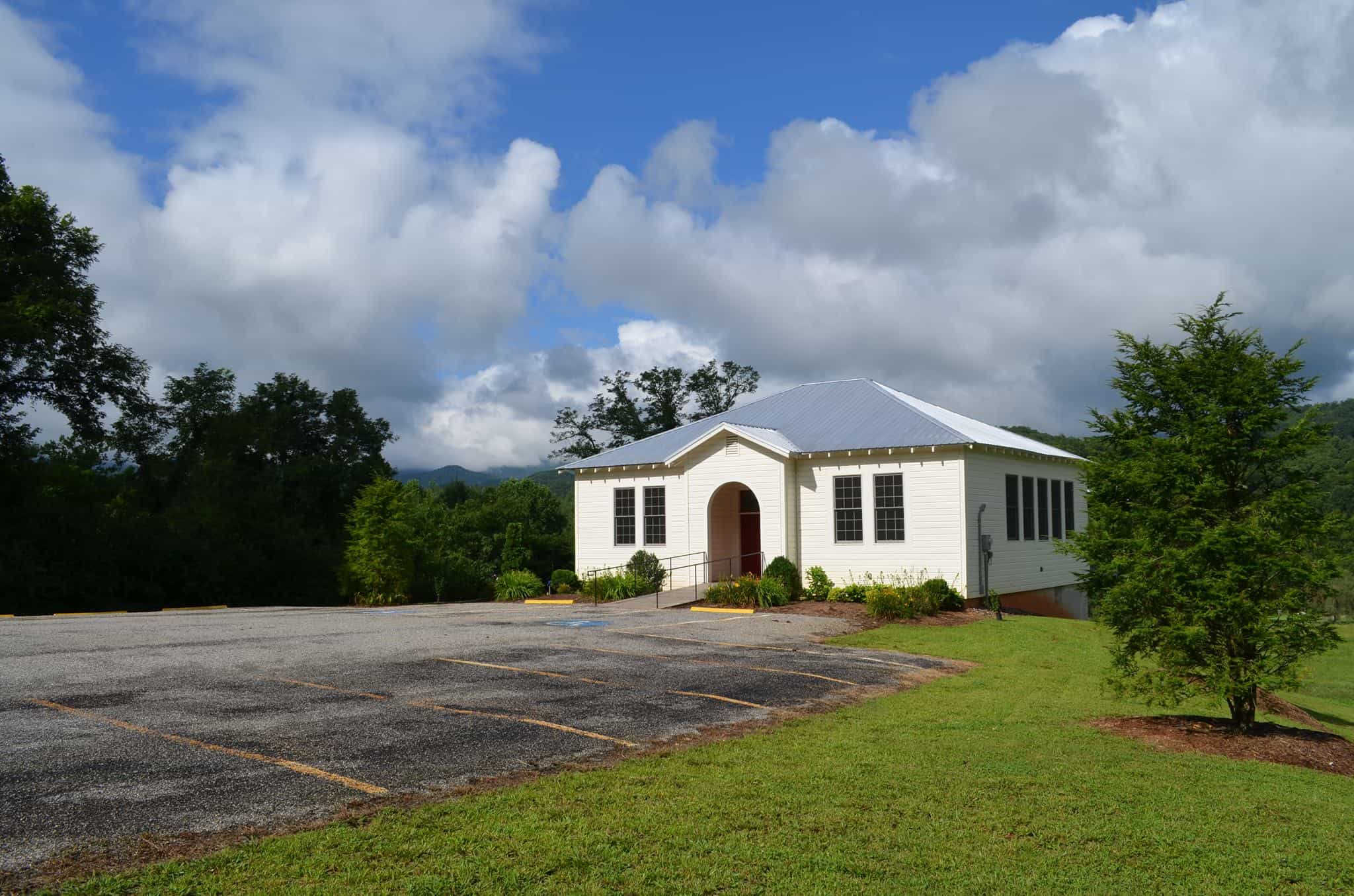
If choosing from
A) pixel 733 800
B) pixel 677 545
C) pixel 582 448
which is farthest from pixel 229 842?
pixel 582 448

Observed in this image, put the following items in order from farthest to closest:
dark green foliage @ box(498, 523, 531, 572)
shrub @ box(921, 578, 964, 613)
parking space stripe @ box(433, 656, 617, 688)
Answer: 1. dark green foliage @ box(498, 523, 531, 572)
2. shrub @ box(921, 578, 964, 613)
3. parking space stripe @ box(433, 656, 617, 688)

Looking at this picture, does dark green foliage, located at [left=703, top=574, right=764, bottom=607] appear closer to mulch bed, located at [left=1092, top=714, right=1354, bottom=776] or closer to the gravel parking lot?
the gravel parking lot

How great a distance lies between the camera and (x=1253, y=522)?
9.45m

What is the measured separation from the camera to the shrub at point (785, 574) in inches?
931

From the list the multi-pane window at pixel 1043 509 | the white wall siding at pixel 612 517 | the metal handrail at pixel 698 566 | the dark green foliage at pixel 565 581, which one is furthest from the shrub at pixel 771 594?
the multi-pane window at pixel 1043 509

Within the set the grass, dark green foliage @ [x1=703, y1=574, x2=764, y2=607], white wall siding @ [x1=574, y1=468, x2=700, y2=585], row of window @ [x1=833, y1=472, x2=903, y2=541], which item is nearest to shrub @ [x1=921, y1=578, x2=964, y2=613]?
row of window @ [x1=833, y1=472, x2=903, y2=541]

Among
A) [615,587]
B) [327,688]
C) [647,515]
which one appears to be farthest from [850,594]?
[327,688]

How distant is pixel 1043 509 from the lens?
27453 millimetres

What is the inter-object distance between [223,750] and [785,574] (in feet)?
57.1

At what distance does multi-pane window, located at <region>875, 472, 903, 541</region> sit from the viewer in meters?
23.7

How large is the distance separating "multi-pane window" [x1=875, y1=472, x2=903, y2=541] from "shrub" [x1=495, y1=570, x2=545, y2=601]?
10828mm

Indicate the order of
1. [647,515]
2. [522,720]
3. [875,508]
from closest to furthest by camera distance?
[522,720] < [875,508] < [647,515]

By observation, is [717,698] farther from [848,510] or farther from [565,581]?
[565,581]

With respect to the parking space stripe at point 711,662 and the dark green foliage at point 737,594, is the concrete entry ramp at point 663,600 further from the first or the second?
the parking space stripe at point 711,662
